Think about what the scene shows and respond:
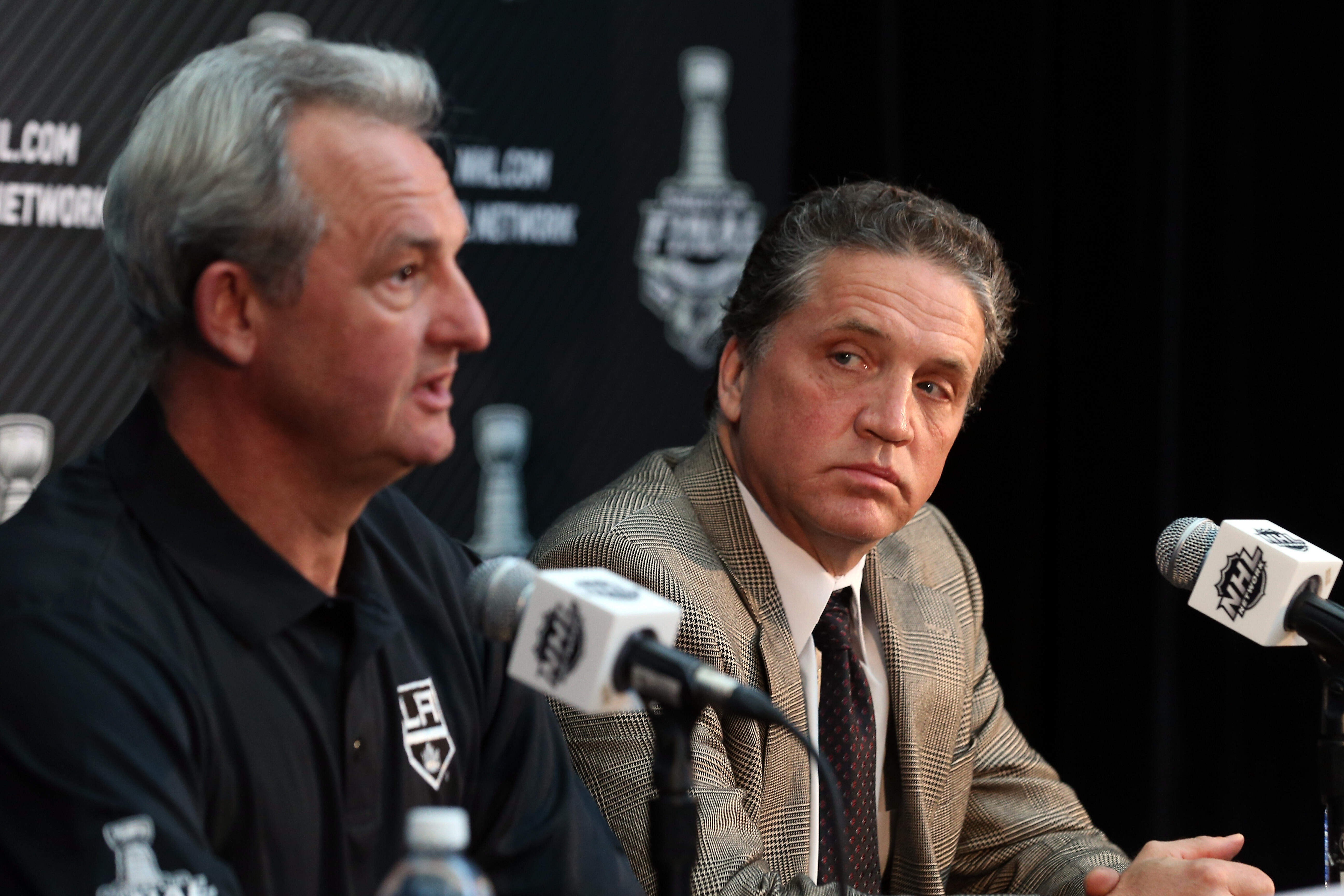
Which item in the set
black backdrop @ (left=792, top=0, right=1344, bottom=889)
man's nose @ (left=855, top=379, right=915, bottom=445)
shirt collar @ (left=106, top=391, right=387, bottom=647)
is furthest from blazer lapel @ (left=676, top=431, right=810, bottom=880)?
black backdrop @ (left=792, top=0, right=1344, bottom=889)

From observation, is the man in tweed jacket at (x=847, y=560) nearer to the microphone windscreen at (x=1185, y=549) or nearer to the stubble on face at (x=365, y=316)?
the microphone windscreen at (x=1185, y=549)

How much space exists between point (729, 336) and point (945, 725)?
75cm

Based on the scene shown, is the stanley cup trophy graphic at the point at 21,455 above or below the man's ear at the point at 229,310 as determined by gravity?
below

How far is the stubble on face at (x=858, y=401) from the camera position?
215 centimetres

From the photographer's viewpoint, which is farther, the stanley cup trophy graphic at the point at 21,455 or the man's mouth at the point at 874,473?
the stanley cup trophy graphic at the point at 21,455

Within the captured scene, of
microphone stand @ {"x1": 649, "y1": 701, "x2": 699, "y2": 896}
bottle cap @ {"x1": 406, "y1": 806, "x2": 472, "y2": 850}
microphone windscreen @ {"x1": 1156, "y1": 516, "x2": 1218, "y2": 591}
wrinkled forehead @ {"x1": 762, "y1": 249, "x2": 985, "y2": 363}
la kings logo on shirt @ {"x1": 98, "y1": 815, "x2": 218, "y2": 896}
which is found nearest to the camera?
bottle cap @ {"x1": 406, "y1": 806, "x2": 472, "y2": 850}

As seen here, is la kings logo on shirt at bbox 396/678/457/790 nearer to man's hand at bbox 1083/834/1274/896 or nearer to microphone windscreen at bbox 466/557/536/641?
microphone windscreen at bbox 466/557/536/641

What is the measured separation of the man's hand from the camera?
6.04 feet

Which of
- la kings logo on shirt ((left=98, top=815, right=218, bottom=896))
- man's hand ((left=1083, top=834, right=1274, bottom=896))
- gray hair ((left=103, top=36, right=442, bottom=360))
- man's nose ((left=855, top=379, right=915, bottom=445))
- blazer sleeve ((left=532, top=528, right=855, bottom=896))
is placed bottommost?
man's hand ((left=1083, top=834, right=1274, bottom=896))

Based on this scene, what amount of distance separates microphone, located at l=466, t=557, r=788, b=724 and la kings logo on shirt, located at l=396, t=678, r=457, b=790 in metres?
0.28

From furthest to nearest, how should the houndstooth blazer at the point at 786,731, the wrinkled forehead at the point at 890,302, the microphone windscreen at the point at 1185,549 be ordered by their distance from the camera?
the wrinkled forehead at the point at 890,302
the houndstooth blazer at the point at 786,731
the microphone windscreen at the point at 1185,549

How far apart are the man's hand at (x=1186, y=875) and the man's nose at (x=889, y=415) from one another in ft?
2.22

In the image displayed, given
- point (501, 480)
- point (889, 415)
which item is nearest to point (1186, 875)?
point (889, 415)

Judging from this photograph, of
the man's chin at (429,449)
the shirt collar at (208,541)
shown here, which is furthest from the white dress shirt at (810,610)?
the shirt collar at (208,541)
